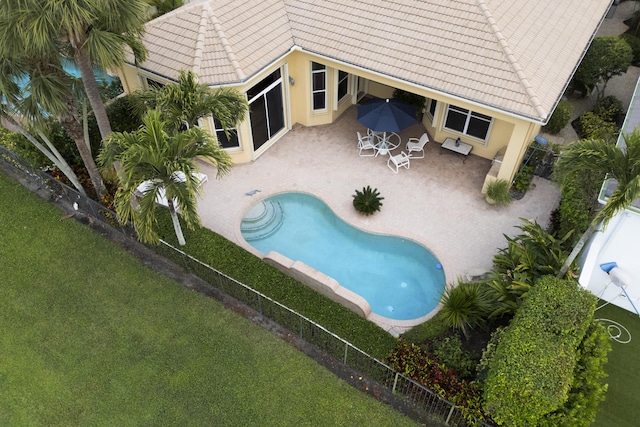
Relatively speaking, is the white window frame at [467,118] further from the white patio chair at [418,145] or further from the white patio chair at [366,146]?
the white patio chair at [366,146]

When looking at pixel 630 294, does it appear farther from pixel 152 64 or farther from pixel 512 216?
pixel 152 64

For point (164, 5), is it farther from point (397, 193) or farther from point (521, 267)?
point (521, 267)

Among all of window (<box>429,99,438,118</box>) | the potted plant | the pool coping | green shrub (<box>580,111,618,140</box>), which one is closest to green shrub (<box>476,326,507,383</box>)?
the pool coping

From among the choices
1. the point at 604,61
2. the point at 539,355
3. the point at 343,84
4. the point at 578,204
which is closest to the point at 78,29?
the point at 343,84

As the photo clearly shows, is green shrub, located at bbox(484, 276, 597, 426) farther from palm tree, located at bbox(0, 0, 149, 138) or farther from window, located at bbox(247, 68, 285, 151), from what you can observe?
palm tree, located at bbox(0, 0, 149, 138)

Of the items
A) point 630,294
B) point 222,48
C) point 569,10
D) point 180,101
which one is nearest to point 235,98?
point 180,101

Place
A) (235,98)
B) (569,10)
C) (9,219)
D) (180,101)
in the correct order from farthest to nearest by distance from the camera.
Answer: (569,10) < (9,219) < (235,98) < (180,101)
